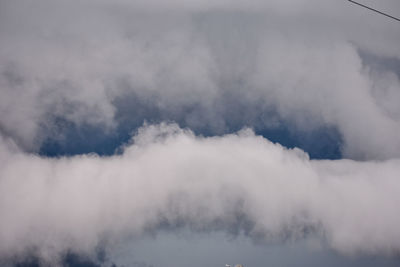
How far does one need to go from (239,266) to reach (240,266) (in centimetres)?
77

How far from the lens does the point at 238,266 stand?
12219cm

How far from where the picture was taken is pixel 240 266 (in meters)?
123

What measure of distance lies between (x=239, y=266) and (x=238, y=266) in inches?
34.6

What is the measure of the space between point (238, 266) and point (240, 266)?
1646 millimetres

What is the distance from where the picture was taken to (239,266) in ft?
403
